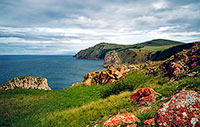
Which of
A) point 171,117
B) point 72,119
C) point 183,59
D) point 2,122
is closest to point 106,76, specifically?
point 183,59

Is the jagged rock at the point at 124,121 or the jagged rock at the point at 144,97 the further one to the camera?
the jagged rock at the point at 144,97

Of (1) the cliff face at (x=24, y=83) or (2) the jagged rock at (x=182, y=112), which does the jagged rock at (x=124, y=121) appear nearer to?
(2) the jagged rock at (x=182, y=112)

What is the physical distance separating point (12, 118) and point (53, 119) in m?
6.97

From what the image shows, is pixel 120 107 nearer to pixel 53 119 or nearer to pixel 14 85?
pixel 53 119

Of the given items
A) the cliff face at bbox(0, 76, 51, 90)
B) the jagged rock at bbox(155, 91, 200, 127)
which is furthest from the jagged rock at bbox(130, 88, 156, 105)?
the cliff face at bbox(0, 76, 51, 90)

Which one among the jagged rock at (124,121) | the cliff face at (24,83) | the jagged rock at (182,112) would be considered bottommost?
the cliff face at (24,83)

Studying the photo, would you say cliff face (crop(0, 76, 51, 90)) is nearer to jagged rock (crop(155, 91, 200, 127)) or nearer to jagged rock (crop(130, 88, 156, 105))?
jagged rock (crop(130, 88, 156, 105))

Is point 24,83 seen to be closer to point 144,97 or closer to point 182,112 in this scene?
point 144,97

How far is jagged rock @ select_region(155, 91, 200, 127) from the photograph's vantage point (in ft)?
15.8

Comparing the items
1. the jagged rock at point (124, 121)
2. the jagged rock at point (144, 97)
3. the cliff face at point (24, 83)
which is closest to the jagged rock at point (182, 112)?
the jagged rock at point (124, 121)

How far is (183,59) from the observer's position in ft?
72.2

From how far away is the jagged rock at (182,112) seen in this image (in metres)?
4.81

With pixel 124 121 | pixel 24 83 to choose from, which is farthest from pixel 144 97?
pixel 24 83

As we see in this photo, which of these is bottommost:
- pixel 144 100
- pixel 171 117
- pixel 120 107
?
pixel 120 107
